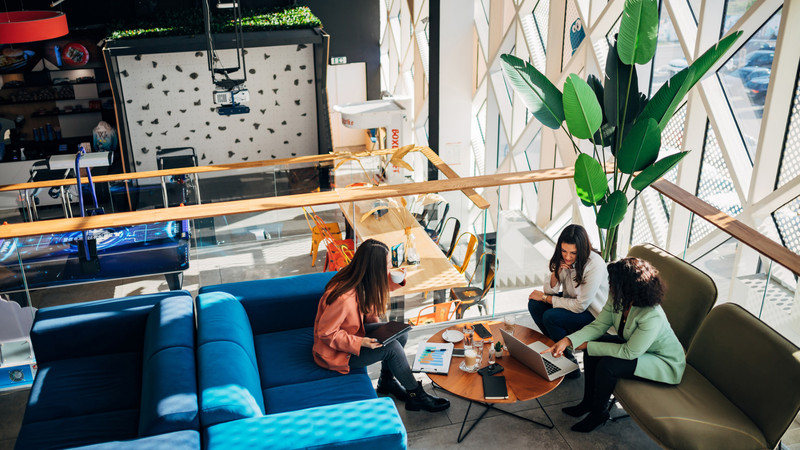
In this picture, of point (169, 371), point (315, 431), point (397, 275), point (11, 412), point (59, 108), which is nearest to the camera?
point (315, 431)

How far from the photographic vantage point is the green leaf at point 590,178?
4.23 meters

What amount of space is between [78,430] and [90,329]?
0.71m

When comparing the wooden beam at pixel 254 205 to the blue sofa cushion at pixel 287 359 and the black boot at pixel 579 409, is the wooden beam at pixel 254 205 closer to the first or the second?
the blue sofa cushion at pixel 287 359

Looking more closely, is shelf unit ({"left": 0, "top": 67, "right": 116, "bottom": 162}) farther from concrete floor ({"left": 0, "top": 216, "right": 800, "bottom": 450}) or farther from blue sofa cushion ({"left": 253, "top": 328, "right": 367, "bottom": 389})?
blue sofa cushion ({"left": 253, "top": 328, "right": 367, "bottom": 389})

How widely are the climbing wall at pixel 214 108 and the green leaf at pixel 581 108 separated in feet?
21.9

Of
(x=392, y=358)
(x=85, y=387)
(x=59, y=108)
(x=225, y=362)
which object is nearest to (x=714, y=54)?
(x=392, y=358)

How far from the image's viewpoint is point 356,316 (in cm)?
360

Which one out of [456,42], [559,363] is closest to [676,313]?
[559,363]

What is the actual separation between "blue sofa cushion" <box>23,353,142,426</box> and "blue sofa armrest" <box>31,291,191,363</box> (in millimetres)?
55

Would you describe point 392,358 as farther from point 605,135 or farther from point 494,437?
point 605,135

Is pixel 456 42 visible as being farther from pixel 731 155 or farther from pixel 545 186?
pixel 731 155

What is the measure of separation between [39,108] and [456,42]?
669 centimetres

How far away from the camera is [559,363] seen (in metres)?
3.57

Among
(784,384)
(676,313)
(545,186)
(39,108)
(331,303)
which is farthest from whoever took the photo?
(39,108)
